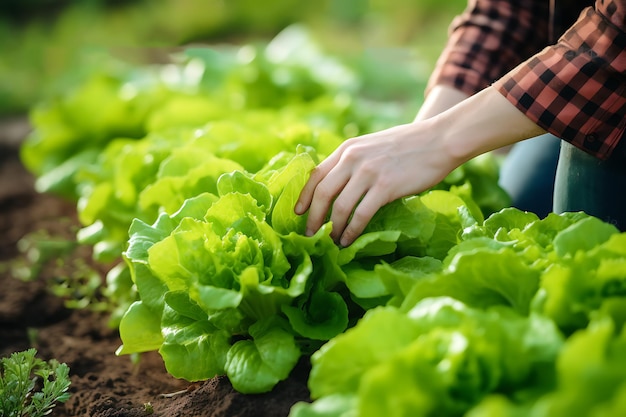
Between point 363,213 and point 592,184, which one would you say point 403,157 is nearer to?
point 363,213

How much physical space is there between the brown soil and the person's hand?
341mm

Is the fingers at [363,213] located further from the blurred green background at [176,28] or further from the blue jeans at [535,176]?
the blurred green background at [176,28]

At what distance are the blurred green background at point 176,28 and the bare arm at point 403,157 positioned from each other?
164 inches

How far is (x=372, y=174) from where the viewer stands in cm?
168

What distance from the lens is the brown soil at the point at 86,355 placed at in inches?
63.5

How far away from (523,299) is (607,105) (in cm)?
54

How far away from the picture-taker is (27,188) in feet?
14.3

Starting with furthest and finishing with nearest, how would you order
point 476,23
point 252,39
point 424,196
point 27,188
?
point 252,39 < point 27,188 < point 476,23 < point 424,196

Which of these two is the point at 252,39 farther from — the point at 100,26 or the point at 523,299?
the point at 523,299

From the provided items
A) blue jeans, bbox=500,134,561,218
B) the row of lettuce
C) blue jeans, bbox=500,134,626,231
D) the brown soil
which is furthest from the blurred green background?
blue jeans, bbox=500,134,626,231

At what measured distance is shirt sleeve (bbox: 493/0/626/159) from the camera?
5.39 feet

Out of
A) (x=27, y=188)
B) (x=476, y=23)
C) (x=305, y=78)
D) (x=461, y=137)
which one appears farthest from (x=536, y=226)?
(x=27, y=188)

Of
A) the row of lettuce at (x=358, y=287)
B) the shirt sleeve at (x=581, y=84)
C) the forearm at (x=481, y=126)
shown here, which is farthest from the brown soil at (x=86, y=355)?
the shirt sleeve at (x=581, y=84)

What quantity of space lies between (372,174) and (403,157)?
3.2 inches
